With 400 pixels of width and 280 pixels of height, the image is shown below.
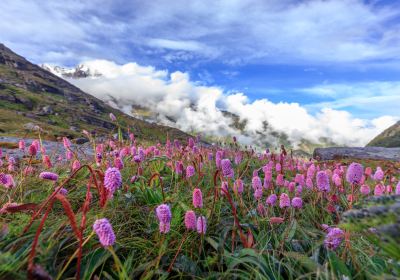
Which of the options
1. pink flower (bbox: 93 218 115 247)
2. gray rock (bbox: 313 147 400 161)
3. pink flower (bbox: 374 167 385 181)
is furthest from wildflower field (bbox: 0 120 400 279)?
gray rock (bbox: 313 147 400 161)

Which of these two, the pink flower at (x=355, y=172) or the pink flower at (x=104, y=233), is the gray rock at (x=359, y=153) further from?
the pink flower at (x=104, y=233)

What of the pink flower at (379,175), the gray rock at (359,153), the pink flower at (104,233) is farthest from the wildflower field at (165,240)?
the gray rock at (359,153)

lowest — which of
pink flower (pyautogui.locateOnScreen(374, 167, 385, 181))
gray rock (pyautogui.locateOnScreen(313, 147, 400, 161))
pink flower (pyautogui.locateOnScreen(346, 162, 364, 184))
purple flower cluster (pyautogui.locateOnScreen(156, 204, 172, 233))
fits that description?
purple flower cluster (pyautogui.locateOnScreen(156, 204, 172, 233))

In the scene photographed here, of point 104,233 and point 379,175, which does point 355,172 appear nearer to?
point 379,175

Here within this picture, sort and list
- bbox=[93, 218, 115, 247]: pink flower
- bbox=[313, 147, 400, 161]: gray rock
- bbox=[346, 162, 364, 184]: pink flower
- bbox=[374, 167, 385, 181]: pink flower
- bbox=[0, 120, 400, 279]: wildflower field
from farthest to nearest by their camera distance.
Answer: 1. bbox=[313, 147, 400, 161]: gray rock
2. bbox=[374, 167, 385, 181]: pink flower
3. bbox=[346, 162, 364, 184]: pink flower
4. bbox=[0, 120, 400, 279]: wildflower field
5. bbox=[93, 218, 115, 247]: pink flower

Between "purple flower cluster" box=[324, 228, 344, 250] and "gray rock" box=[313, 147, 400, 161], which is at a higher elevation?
"gray rock" box=[313, 147, 400, 161]

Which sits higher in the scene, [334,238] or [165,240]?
[334,238]

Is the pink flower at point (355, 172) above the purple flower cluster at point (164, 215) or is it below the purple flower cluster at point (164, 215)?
above

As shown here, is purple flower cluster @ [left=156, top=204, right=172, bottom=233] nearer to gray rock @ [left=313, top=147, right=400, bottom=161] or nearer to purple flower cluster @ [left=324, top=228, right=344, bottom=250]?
purple flower cluster @ [left=324, top=228, right=344, bottom=250]

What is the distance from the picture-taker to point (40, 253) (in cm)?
261

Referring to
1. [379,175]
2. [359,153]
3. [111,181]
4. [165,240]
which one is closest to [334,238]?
[165,240]

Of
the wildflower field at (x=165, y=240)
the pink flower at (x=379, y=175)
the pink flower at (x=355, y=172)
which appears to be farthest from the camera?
the pink flower at (x=379, y=175)

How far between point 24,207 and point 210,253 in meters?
2.10

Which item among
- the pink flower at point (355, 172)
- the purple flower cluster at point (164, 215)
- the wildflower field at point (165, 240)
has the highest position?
the pink flower at point (355, 172)
